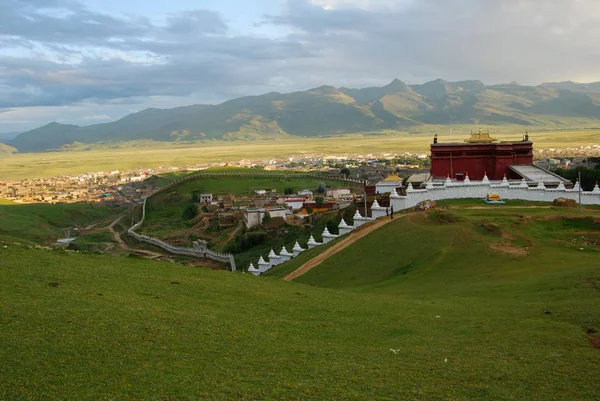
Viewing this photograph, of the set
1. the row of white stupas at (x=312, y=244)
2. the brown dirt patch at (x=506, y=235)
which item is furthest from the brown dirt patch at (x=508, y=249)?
the row of white stupas at (x=312, y=244)

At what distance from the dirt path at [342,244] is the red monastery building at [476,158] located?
13.0 metres

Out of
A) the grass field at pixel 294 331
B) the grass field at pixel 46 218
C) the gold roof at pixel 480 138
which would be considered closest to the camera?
the grass field at pixel 294 331

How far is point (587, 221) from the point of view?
90.1 feet

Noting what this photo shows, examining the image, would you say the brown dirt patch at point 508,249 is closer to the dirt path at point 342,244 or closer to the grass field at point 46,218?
the dirt path at point 342,244

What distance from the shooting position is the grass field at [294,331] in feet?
34.3

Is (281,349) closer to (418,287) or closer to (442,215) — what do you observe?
(418,287)

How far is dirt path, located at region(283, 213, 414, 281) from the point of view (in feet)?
95.2

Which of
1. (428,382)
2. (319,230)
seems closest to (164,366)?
(428,382)

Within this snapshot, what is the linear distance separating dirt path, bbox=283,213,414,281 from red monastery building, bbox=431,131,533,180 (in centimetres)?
1300

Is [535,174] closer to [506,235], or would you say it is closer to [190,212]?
[506,235]

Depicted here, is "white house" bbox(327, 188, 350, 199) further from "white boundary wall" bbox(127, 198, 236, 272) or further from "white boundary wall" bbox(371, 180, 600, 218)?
"white boundary wall" bbox(371, 180, 600, 218)

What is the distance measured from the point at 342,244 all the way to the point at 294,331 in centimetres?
1669

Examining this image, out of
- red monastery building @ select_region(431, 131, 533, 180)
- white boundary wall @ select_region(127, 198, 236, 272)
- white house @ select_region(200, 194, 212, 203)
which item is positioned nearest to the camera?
red monastery building @ select_region(431, 131, 533, 180)

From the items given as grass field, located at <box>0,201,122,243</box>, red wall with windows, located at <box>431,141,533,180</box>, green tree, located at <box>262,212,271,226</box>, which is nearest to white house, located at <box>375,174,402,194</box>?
red wall with windows, located at <box>431,141,533,180</box>
